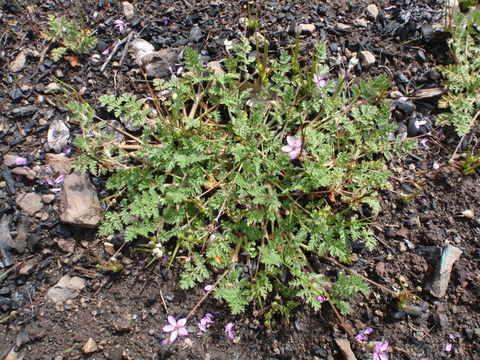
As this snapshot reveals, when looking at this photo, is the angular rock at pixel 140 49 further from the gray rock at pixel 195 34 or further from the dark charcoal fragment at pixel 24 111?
the dark charcoal fragment at pixel 24 111

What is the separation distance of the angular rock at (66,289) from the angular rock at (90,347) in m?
0.40

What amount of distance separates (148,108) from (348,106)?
1.96 m

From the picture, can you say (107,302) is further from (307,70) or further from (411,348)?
(307,70)

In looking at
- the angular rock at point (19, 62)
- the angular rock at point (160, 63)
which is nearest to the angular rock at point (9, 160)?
the angular rock at point (19, 62)

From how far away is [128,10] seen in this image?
12.8 feet

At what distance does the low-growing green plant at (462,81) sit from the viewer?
3373 millimetres

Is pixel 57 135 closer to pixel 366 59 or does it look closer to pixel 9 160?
pixel 9 160

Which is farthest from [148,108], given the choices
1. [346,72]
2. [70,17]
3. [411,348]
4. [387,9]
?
[411,348]

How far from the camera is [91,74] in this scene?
11.9ft

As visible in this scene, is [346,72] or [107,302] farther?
[346,72]

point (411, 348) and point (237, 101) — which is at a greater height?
point (237, 101)

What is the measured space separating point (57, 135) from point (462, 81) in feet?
13.2

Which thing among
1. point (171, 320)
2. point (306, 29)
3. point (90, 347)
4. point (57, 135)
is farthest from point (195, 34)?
point (90, 347)

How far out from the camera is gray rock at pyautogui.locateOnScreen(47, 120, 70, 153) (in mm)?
3389
